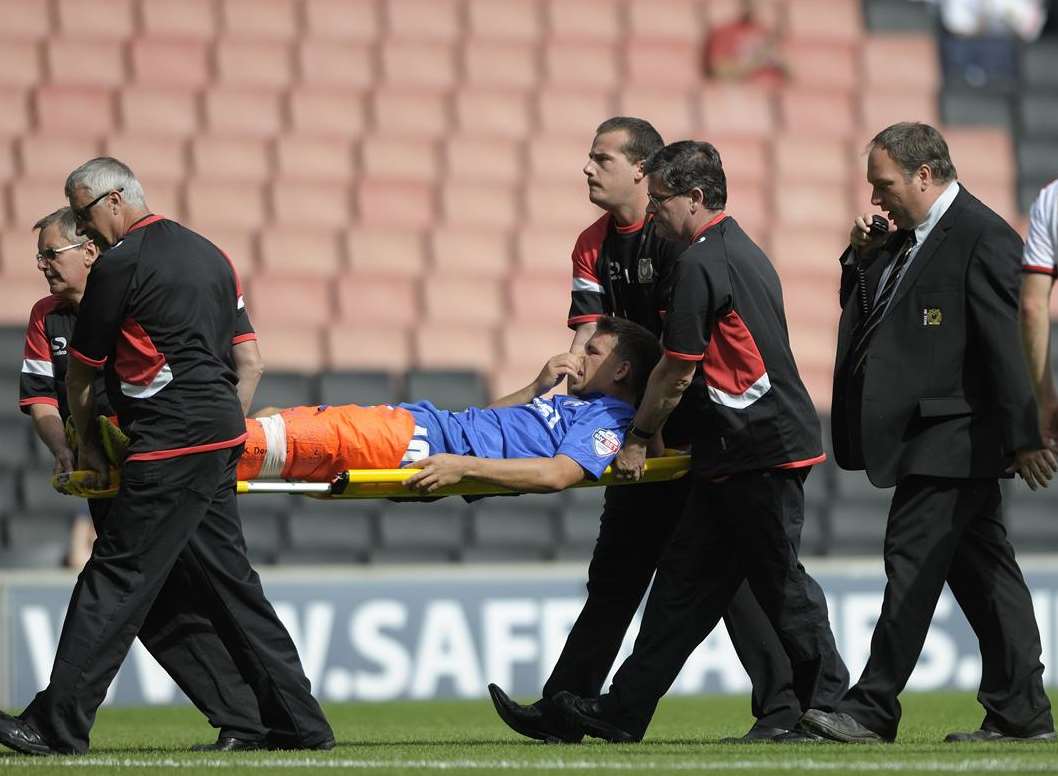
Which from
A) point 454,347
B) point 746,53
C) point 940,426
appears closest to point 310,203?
point 454,347

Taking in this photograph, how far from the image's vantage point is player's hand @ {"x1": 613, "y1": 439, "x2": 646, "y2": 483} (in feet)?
19.6

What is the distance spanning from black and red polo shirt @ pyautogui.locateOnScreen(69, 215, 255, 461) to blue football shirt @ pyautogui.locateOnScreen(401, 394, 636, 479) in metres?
0.77

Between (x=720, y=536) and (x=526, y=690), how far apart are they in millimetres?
3960

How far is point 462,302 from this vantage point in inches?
506

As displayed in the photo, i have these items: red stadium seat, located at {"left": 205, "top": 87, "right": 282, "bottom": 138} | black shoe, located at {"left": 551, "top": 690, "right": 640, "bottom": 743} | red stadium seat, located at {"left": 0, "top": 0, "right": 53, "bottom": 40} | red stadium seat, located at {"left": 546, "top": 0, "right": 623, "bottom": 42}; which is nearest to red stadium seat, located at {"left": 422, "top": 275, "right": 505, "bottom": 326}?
red stadium seat, located at {"left": 205, "top": 87, "right": 282, "bottom": 138}

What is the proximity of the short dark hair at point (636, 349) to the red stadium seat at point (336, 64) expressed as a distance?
335 inches

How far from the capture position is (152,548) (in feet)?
18.6

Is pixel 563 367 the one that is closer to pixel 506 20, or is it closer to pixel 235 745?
pixel 235 745

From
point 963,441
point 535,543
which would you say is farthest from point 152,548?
point 535,543

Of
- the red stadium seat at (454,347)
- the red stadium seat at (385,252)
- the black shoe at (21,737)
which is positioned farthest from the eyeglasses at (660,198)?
the red stadium seat at (385,252)

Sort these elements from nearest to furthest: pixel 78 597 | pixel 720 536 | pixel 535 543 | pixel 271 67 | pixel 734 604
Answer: pixel 78 597 → pixel 720 536 → pixel 734 604 → pixel 535 543 → pixel 271 67

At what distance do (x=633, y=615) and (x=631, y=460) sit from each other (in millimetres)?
684

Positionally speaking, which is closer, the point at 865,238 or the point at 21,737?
the point at 21,737

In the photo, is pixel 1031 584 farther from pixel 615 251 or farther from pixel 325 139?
pixel 325 139
